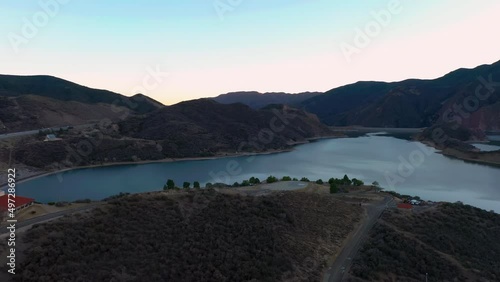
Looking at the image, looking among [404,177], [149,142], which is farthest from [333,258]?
[149,142]

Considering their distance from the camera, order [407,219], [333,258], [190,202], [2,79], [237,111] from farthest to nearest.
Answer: [2,79], [237,111], [407,219], [190,202], [333,258]

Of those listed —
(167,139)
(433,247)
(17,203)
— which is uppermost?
(167,139)

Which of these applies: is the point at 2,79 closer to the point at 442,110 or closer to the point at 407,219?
the point at 407,219

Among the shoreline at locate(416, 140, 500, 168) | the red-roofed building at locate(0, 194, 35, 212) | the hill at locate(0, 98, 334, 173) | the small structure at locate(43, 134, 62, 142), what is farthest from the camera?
the shoreline at locate(416, 140, 500, 168)

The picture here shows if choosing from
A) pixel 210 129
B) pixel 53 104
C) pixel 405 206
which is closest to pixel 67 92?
pixel 53 104

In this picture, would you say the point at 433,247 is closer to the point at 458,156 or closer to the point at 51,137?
the point at 51,137

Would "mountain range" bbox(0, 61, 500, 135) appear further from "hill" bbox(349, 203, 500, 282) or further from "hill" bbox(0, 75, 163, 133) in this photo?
"hill" bbox(349, 203, 500, 282)

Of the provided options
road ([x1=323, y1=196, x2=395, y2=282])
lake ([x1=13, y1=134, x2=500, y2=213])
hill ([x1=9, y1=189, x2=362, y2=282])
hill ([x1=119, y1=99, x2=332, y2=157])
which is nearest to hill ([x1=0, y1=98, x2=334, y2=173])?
hill ([x1=119, y1=99, x2=332, y2=157])
